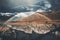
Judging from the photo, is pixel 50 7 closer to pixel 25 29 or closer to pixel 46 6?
pixel 46 6

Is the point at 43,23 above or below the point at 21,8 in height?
below

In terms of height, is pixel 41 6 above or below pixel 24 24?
above

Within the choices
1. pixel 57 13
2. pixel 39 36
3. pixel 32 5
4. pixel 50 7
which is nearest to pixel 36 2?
pixel 32 5

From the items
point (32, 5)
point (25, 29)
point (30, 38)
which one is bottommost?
point (30, 38)

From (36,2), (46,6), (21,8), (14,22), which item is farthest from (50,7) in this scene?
(14,22)

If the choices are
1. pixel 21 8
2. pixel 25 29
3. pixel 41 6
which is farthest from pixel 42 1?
pixel 25 29

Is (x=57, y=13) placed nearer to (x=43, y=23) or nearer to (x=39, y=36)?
(x=43, y=23)

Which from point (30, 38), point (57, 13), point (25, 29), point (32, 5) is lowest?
point (30, 38)

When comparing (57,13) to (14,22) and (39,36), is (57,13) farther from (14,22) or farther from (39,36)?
(14,22)
